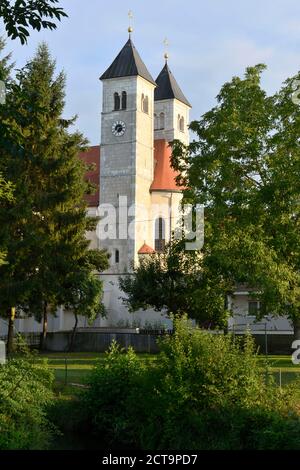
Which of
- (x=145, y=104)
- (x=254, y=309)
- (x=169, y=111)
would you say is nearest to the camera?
(x=254, y=309)

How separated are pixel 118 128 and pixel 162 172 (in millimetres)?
5328

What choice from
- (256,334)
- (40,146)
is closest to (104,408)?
(40,146)

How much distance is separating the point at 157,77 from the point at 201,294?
159 feet

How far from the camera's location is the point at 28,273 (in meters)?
30.0

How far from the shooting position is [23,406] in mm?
14828

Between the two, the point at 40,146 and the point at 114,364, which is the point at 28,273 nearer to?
the point at 40,146

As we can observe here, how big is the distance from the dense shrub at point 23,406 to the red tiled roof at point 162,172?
39.8 metres

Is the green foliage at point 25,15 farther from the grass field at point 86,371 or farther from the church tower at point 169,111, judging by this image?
the church tower at point 169,111

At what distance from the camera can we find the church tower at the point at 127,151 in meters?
55.2

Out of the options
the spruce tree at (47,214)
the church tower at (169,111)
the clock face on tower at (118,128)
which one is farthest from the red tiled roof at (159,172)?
the spruce tree at (47,214)

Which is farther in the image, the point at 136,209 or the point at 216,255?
the point at 136,209

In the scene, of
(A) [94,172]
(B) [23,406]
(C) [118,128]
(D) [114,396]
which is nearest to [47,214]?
(D) [114,396]

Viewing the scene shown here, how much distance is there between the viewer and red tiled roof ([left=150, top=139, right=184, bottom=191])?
57.3 m

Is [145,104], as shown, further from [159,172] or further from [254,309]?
[254,309]
